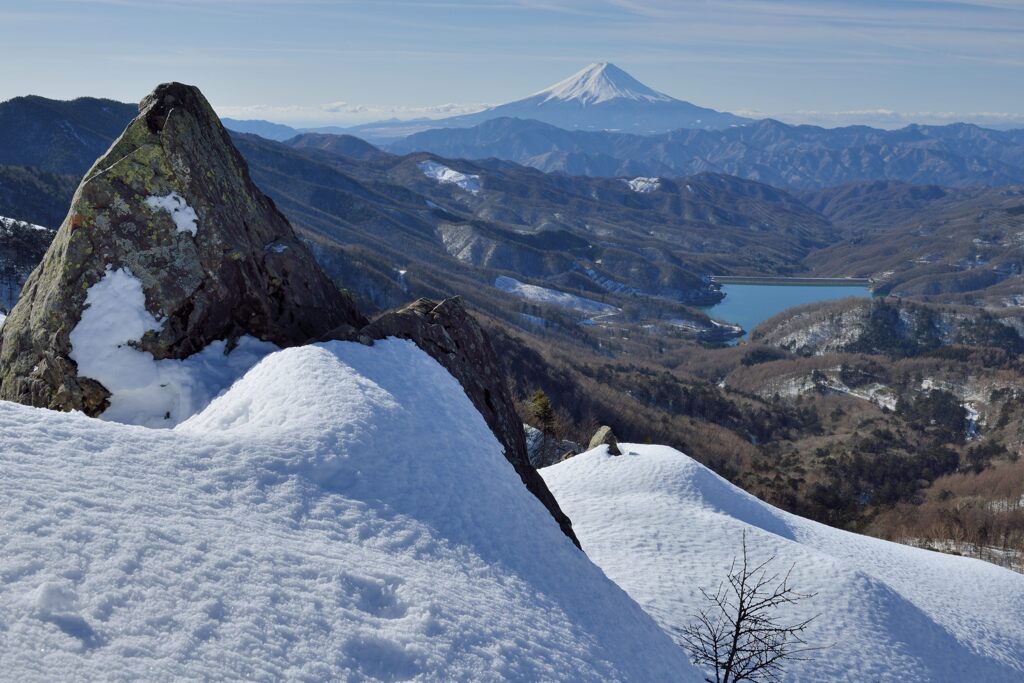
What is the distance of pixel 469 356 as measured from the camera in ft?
72.1

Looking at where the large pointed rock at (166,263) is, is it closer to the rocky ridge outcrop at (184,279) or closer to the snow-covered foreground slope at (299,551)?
the rocky ridge outcrop at (184,279)

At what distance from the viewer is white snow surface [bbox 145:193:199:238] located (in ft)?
63.8

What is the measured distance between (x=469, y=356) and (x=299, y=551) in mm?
10985

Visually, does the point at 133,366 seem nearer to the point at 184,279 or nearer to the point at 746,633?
the point at 184,279

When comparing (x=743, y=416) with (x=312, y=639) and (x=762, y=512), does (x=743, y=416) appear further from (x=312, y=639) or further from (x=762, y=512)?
(x=312, y=639)

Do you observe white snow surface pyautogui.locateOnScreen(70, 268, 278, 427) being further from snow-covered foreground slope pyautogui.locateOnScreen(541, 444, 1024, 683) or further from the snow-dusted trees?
snow-covered foreground slope pyautogui.locateOnScreen(541, 444, 1024, 683)

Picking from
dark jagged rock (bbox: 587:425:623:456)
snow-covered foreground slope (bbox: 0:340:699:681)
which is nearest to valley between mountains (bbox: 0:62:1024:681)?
snow-covered foreground slope (bbox: 0:340:699:681)

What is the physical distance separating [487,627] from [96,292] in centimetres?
1367

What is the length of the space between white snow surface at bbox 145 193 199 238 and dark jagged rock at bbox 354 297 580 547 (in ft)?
17.0

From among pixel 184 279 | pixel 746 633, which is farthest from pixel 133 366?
pixel 746 633

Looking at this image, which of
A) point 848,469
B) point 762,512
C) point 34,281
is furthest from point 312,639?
point 848,469

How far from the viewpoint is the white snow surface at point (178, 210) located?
765 inches

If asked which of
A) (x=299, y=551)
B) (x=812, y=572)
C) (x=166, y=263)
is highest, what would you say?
(x=166, y=263)

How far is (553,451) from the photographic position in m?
60.5
